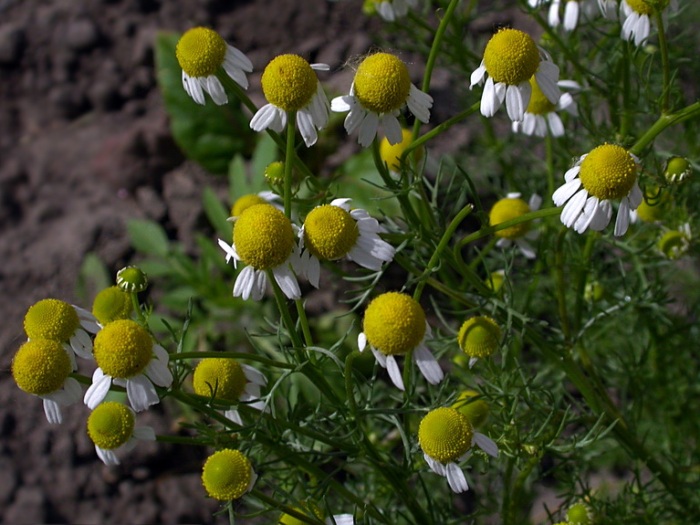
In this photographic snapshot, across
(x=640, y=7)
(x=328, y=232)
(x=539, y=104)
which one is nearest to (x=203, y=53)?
(x=328, y=232)

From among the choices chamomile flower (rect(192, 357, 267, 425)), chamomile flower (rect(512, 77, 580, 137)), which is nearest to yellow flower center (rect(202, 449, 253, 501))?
chamomile flower (rect(192, 357, 267, 425))

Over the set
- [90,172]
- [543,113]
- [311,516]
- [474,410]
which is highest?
[543,113]

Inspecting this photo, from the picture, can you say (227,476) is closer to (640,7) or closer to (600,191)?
(600,191)

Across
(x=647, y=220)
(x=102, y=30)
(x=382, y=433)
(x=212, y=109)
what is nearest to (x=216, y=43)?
(x=647, y=220)

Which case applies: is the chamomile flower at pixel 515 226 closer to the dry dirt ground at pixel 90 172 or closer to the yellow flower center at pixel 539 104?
the yellow flower center at pixel 539 104

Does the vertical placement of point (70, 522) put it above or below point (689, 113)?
below

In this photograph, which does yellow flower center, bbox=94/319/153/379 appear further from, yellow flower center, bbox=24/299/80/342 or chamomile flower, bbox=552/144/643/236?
chamomile flower, bbox=552/144/643/236

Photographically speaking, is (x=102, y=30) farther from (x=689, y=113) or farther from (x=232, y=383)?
(x=689, y=113)
